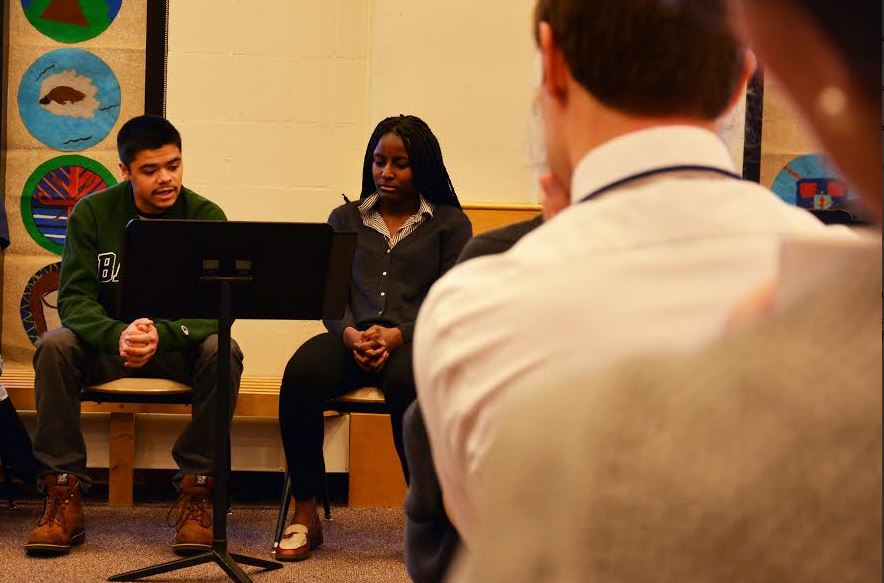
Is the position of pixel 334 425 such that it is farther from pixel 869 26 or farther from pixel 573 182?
pixel 869 26

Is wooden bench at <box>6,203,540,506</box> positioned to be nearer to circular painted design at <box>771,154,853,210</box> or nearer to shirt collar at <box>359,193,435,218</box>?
shirt collar at <box>359,193,435,218</box>

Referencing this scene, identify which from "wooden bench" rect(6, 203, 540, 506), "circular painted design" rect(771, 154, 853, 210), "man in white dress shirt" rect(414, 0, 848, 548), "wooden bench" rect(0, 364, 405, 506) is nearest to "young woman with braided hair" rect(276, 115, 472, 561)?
"wooden bench" rect(6, 203, 540, 506)

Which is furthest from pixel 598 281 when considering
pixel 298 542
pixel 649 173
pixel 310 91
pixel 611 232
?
pixel 310 91

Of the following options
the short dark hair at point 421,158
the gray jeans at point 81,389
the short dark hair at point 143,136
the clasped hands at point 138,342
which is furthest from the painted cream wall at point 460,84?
the clasped hands at point 138,342

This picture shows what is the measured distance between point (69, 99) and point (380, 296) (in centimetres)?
175

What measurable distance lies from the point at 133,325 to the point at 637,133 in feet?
9.06

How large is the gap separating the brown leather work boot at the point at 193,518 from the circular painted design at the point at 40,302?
55.5 inches

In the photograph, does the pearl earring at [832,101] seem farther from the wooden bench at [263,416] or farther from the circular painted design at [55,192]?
the circular painted design at [55,192]

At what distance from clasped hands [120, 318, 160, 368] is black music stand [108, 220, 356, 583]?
43 centimetres

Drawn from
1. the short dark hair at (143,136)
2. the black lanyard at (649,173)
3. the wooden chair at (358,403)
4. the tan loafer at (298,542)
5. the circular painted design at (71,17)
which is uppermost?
the circular painted design at (71,17)

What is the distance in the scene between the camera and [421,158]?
368cm

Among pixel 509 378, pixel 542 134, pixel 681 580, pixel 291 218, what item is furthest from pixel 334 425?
pixel 681 580

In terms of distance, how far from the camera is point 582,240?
739 mm

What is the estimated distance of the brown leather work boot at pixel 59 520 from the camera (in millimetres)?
3236
